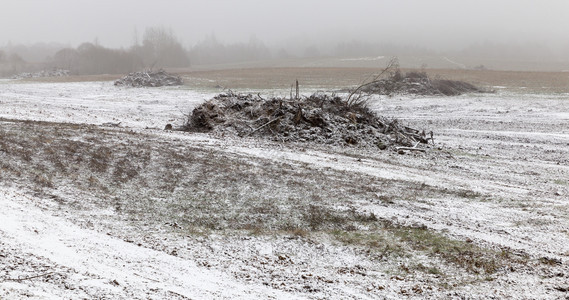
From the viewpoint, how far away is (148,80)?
39.9 m

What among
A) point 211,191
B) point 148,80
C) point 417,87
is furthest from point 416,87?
point 211,191

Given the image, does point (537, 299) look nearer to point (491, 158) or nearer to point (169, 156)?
point (169, 156)

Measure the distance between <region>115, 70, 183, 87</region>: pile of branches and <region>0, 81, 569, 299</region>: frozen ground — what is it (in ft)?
85.4

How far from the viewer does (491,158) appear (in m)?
14.5

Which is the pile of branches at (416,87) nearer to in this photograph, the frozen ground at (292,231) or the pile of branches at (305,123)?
the pile of branches at (305,123)

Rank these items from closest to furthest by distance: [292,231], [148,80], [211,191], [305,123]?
1. [292,231]
2. [211,191]
3. [305,123]
4. [148,80]

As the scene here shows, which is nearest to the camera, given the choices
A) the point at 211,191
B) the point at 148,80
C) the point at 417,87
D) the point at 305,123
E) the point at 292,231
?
the point at 292,231

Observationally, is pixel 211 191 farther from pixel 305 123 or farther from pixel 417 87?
pixel 417 87

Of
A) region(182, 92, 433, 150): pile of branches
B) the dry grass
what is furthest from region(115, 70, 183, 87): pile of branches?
the dry grass

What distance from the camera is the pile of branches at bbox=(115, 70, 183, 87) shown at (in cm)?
3881

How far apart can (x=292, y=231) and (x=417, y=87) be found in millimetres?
27859

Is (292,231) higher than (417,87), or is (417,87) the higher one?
(417,87)

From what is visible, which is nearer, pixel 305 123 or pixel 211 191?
pixel 211 191

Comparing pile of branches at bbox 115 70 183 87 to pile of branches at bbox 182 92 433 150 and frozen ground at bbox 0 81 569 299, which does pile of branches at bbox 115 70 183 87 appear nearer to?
pile of branches at bbox 182 92 433 150
